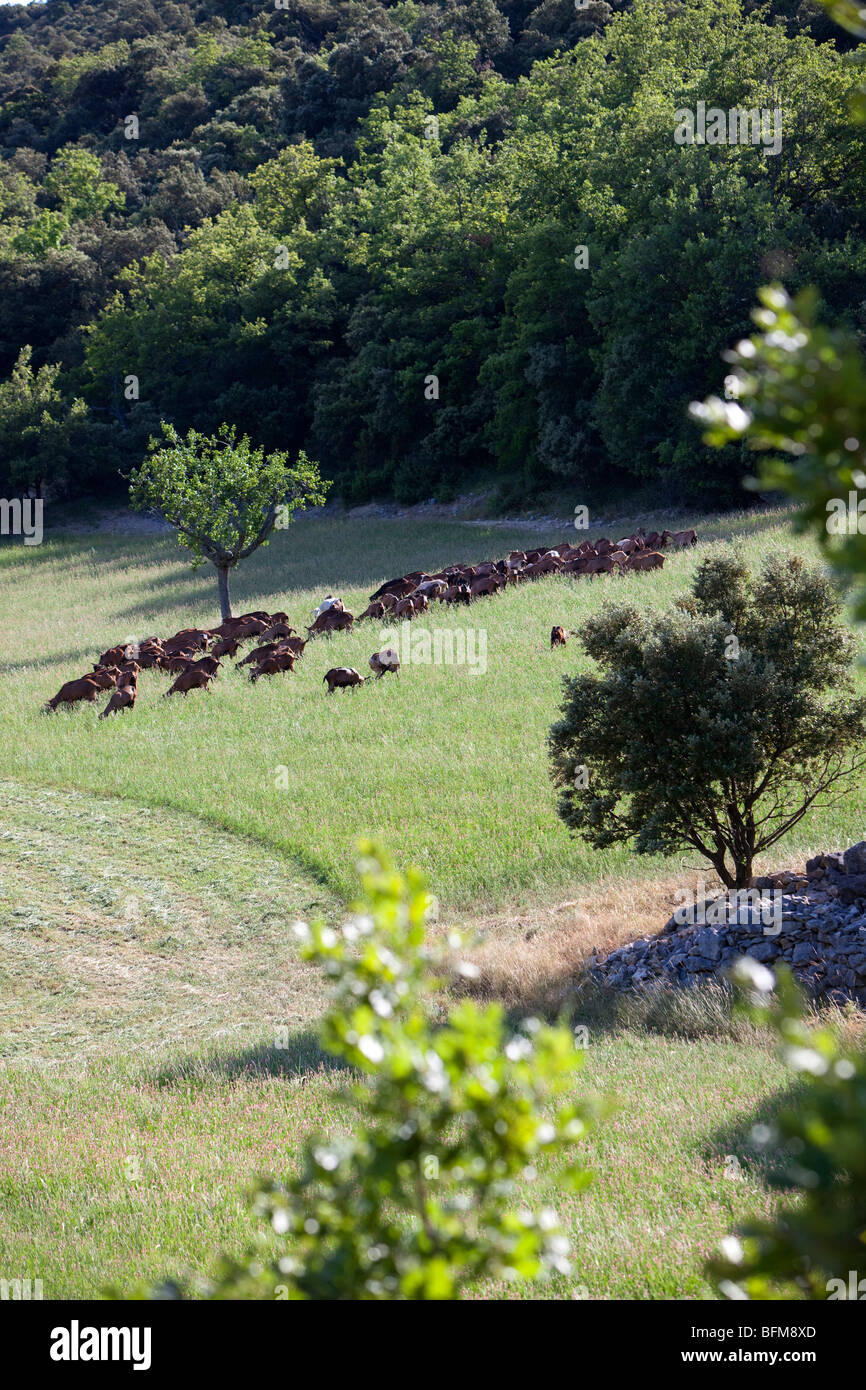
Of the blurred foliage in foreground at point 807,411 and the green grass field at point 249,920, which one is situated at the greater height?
the blurred foliage in foreground at point 807,411

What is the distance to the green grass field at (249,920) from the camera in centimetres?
721

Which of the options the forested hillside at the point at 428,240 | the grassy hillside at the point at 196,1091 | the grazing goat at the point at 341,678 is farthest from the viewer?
the forested hillside at the point at 428,240

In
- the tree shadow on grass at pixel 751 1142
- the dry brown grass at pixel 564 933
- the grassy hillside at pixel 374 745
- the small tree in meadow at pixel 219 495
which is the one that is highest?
the small tree in meadow at pixel 219 495

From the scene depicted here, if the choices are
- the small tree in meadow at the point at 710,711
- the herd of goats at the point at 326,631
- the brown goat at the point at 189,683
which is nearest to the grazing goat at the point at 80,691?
the herd of goats at the point at 326,631

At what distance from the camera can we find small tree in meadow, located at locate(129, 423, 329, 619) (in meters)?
33.7

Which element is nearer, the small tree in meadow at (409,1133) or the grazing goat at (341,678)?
the small tree in meadow at (409,1133)

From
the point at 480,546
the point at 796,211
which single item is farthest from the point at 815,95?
the point at 480,546

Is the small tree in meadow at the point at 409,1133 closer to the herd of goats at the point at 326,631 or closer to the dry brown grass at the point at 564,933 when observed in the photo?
the dry brown grass at the point at 564,933

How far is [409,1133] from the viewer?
2340 millimetres

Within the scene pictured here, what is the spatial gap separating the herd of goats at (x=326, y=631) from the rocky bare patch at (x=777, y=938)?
534 inches

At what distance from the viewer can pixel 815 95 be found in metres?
44.8

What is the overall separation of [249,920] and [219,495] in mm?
21835

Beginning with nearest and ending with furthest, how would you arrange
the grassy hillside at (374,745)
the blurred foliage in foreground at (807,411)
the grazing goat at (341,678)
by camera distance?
the blurred foliage in foreground at (807,411) → the grassy hillside at (374,745) → the grazing goat at (341,678)
